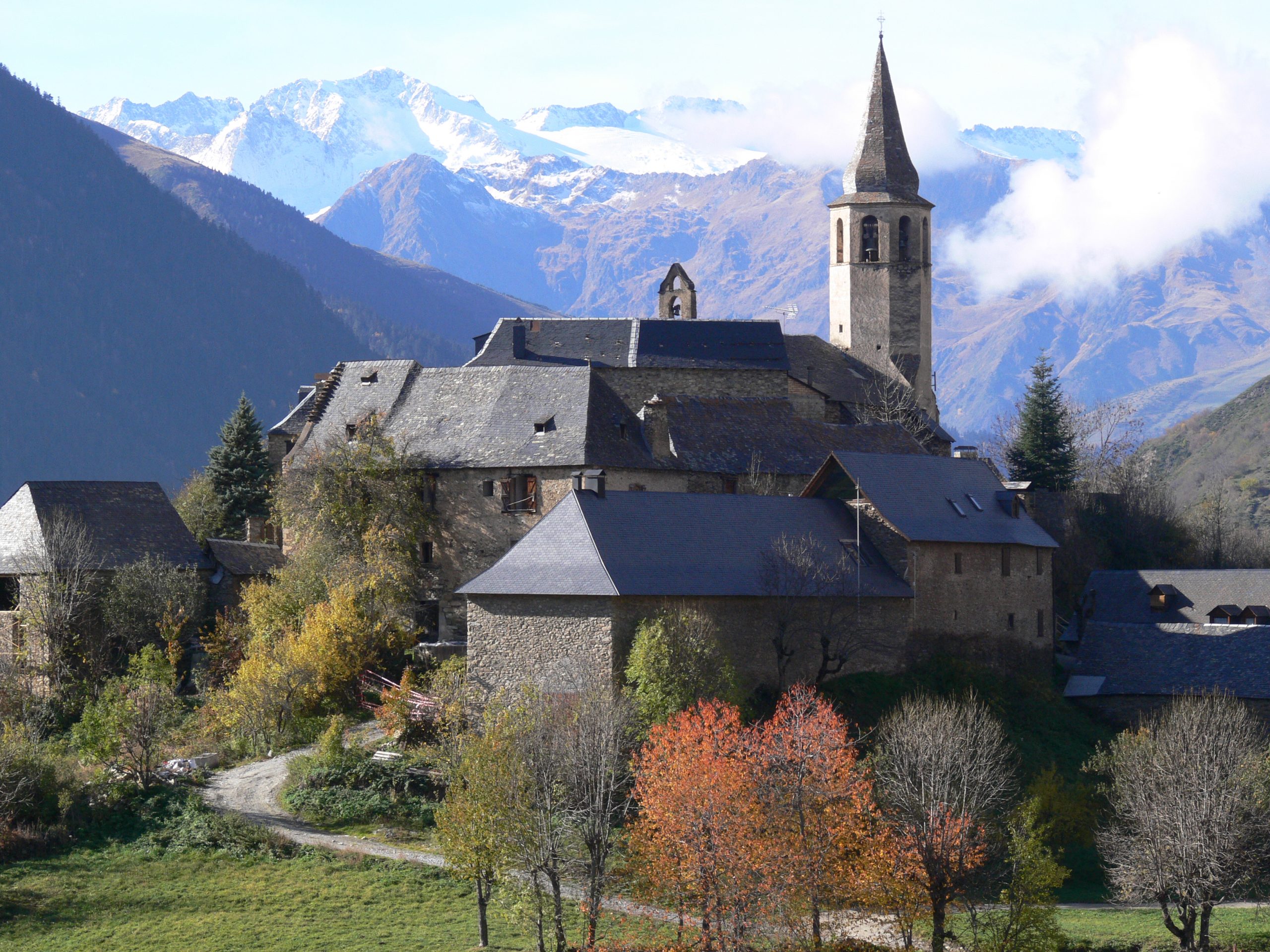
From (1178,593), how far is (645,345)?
2599 cm

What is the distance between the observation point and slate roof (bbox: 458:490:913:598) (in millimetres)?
52406

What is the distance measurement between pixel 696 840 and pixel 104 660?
99.0ft

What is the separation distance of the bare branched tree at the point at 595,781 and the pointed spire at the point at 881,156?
5462 cm

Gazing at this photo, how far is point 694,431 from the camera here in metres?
68.1

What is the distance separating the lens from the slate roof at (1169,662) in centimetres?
6347

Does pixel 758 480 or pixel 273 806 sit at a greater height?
pixel 758 480

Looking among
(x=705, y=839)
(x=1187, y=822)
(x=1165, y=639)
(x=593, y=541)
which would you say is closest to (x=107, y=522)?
(x=593, y=541)

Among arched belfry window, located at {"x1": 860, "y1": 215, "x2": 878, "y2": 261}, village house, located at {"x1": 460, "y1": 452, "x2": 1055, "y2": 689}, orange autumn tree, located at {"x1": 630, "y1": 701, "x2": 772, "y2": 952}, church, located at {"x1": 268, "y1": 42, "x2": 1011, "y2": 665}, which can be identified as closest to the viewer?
orange autumn tree, located at {"x1": 630, "y1": 701, "x2": 772, "y2": 952}

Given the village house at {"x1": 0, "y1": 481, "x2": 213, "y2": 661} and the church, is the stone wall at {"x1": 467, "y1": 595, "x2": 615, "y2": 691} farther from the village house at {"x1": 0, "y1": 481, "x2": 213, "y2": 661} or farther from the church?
the village house at {"x1": 0, "y1": 481, "x2": 213, "y2": 661}

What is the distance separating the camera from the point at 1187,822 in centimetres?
4544

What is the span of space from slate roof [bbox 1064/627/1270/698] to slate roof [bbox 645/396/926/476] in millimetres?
10818

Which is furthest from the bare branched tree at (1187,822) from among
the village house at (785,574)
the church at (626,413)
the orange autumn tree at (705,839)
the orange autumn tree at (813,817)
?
the orange autumn tree at (705,839)

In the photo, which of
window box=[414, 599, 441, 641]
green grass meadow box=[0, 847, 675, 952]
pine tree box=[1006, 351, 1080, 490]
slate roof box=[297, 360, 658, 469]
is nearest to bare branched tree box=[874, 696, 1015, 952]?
green grass meadow box=[0, 847, 675, 952]

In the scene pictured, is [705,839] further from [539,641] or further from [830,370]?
[830,370]
